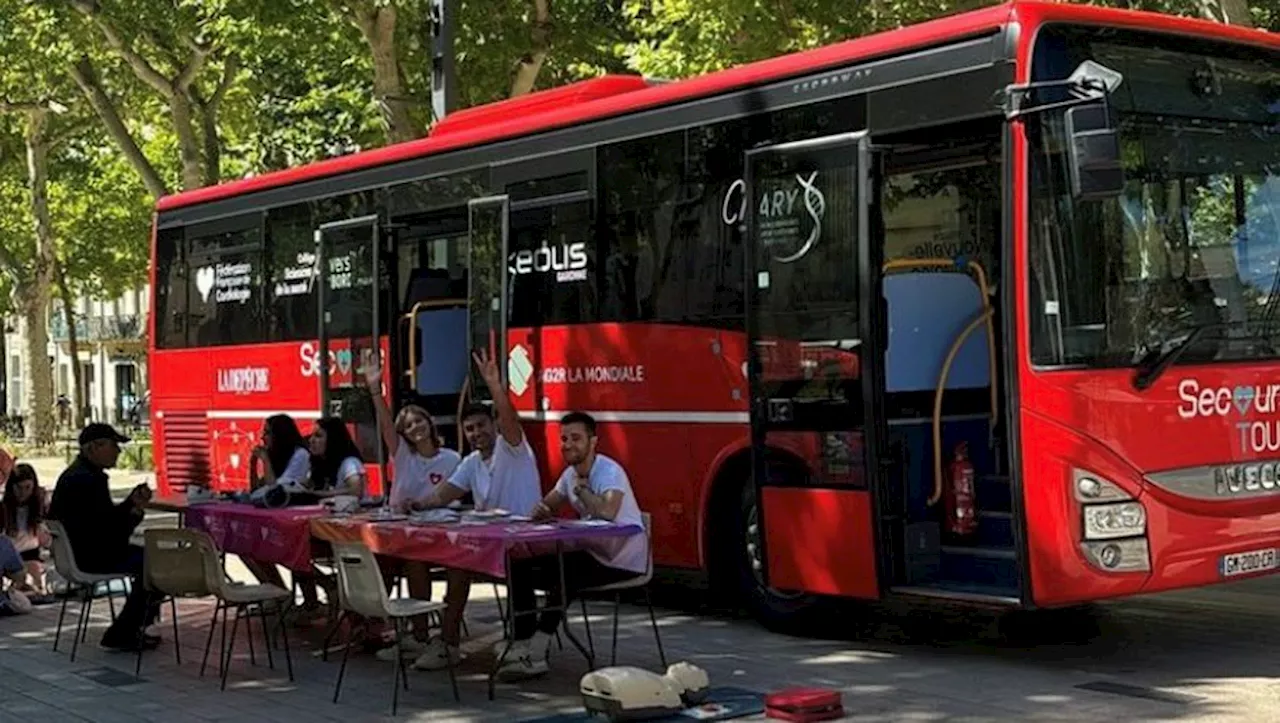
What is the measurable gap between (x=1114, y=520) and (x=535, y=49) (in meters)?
15.6

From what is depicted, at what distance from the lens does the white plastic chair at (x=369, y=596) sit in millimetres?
8859

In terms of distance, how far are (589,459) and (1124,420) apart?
2786 millimetres

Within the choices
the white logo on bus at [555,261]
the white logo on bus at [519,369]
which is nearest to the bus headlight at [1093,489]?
the white logo on bus at [555,261]

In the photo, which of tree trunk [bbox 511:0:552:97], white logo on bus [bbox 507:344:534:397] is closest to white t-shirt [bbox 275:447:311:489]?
white logo on bus [bbox 507:344:534:397]

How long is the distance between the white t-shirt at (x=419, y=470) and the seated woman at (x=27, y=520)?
12.6 feet

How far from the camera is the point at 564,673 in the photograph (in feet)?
32.1

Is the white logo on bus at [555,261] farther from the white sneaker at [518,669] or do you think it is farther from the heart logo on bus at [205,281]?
the heart logo on bus at [205,281]

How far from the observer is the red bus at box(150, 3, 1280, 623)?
353 inches

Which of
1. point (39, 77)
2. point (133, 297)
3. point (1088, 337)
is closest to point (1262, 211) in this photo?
point (1088, 337)

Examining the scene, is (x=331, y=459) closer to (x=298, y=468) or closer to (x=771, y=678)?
(x=298, y=468)

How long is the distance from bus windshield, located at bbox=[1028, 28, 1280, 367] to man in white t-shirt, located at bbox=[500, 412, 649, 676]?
2.29 metres

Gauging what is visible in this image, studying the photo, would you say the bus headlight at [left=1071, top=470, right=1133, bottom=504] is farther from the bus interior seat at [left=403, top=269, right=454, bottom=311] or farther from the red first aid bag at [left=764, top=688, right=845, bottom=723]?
the bus interior seat at [left=403, top=269, right=454, bottom=311]

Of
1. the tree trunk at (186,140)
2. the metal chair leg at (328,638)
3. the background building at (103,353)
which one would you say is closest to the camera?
the metal chair leg at (328,638)

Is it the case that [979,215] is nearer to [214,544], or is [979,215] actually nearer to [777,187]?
[777,187]
